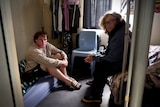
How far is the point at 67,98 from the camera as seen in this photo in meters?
2.18

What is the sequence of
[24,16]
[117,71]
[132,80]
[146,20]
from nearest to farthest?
[146,20] → [132,80] → [117,71] → [24,16]

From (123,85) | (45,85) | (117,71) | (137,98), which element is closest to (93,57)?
(117,71)

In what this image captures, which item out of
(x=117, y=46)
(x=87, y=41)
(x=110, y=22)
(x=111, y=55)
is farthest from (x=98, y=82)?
(x=87, y=41)

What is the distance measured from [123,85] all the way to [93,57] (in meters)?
0.59

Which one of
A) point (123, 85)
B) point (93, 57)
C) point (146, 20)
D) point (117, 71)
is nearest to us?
point (146, 20)

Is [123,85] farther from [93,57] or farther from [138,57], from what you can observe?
[138,57]

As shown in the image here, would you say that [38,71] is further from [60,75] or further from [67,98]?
[67,98]

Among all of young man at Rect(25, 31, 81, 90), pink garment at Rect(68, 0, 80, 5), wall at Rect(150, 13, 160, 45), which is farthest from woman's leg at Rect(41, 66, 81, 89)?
wall at Rect(150, 13, 160, 45)

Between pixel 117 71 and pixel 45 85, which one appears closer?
pixel 117 71

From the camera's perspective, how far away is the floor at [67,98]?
2033 mm

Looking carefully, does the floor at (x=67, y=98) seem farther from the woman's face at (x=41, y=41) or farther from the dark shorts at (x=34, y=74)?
the woman's face at (x=41, y=41)

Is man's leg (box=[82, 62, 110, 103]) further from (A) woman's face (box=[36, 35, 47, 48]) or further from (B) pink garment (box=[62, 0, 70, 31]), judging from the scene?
(B) pink garment (box=[62, 0, 70, 31])

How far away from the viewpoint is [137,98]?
75 centimetres

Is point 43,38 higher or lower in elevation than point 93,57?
higher
